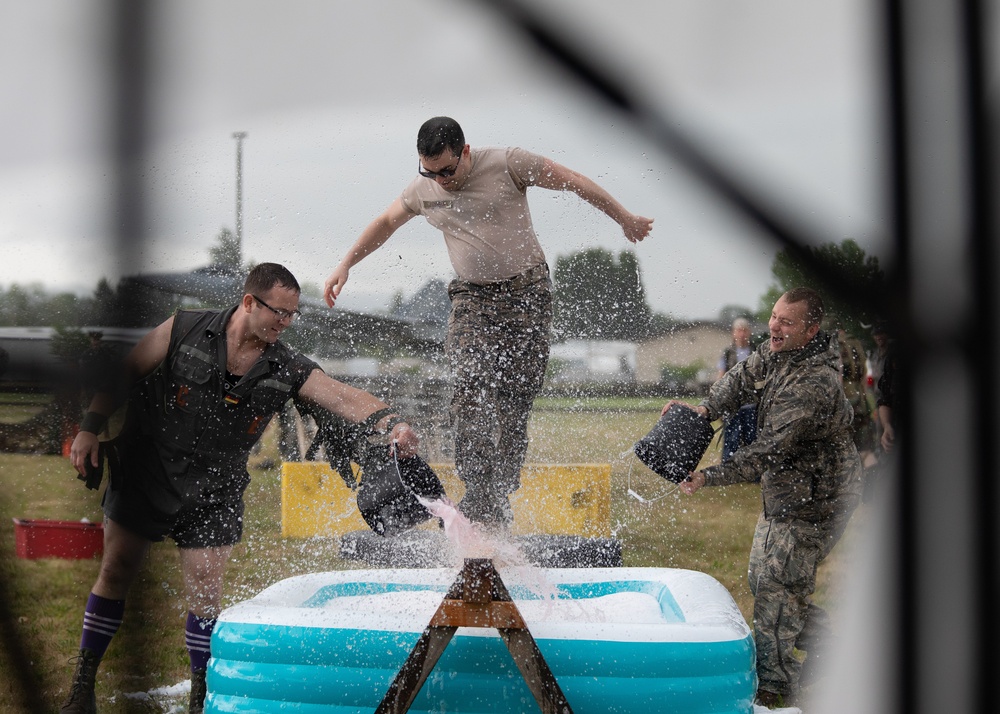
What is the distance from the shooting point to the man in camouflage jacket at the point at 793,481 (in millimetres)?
2012

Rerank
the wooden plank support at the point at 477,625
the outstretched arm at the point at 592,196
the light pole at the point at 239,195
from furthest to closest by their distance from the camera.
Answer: the outstretched arm at the point at 592,196, the wooden plank support at the point at 477,625, the light pole at the point at 239,195

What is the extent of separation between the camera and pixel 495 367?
2.27 m

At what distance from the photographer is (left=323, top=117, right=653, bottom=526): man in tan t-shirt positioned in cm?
203

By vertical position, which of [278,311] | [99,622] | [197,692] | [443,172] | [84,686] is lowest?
[197,692]

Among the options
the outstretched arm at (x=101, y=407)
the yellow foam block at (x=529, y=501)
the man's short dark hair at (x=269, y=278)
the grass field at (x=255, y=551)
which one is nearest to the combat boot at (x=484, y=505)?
the yellow foam block at (x=529, y=501)

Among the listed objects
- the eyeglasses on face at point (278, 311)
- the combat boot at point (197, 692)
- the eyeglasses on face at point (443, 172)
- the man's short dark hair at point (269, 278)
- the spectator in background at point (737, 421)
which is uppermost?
the eyeglasses on face at point (443, 172)

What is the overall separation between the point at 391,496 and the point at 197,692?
781 millimetres

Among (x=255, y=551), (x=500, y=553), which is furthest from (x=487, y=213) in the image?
(x=255, y=551)

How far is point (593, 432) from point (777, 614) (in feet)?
2.73

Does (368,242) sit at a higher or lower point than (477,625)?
higher

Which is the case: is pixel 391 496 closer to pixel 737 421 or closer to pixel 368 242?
pixel 368 242

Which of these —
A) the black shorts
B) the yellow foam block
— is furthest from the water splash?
the black shorts

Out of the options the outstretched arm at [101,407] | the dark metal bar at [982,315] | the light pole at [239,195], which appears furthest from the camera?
the light pole at [239,195]

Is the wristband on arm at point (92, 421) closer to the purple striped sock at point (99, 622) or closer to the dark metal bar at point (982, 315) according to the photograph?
the dark metal bar at point (982, 315)
